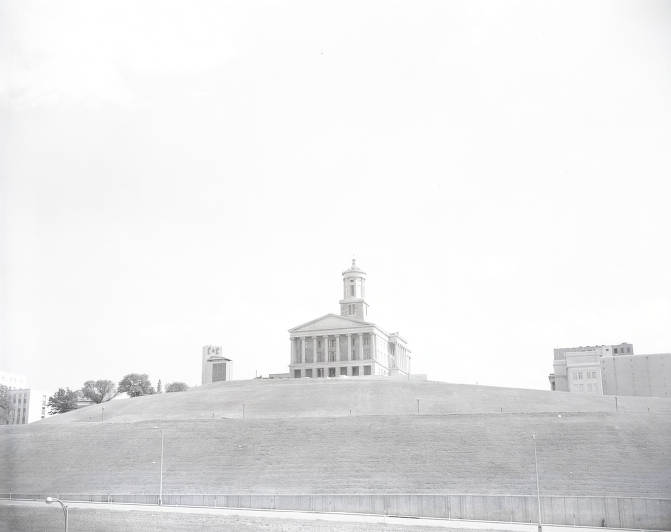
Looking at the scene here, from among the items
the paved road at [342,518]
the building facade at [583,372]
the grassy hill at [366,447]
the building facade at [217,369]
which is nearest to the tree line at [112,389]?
the building facade at [217,369]

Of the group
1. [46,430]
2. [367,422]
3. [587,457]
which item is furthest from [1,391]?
[587,457]

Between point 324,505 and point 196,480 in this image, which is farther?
point 196,480

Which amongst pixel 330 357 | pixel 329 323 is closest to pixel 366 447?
pixel 330 357

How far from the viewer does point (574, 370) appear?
12988 cm

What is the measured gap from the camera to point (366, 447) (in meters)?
62.7

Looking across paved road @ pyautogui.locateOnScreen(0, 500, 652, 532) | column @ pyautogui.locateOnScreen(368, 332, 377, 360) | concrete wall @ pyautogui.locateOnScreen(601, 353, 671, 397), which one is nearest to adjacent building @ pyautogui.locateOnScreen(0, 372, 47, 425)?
column @ pyautogui.locateOnScreen(368, 332, 377, 360)

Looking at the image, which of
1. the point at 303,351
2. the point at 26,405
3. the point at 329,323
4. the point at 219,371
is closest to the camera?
the point at 329,323

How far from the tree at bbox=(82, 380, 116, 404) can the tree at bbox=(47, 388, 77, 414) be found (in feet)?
22.3

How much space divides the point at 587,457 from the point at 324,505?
21.9 m

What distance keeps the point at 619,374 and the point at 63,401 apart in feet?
332

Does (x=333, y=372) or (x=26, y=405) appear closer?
(x=333, y=372)

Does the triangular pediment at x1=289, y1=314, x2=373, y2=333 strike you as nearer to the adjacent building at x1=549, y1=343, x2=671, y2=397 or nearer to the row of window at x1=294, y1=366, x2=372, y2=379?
the row of window at x1=294, y1=366, x2=372, y2=379

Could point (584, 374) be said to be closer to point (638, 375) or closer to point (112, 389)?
point (638, 375)

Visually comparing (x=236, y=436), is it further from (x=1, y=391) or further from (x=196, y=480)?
(x=1, y=391)
